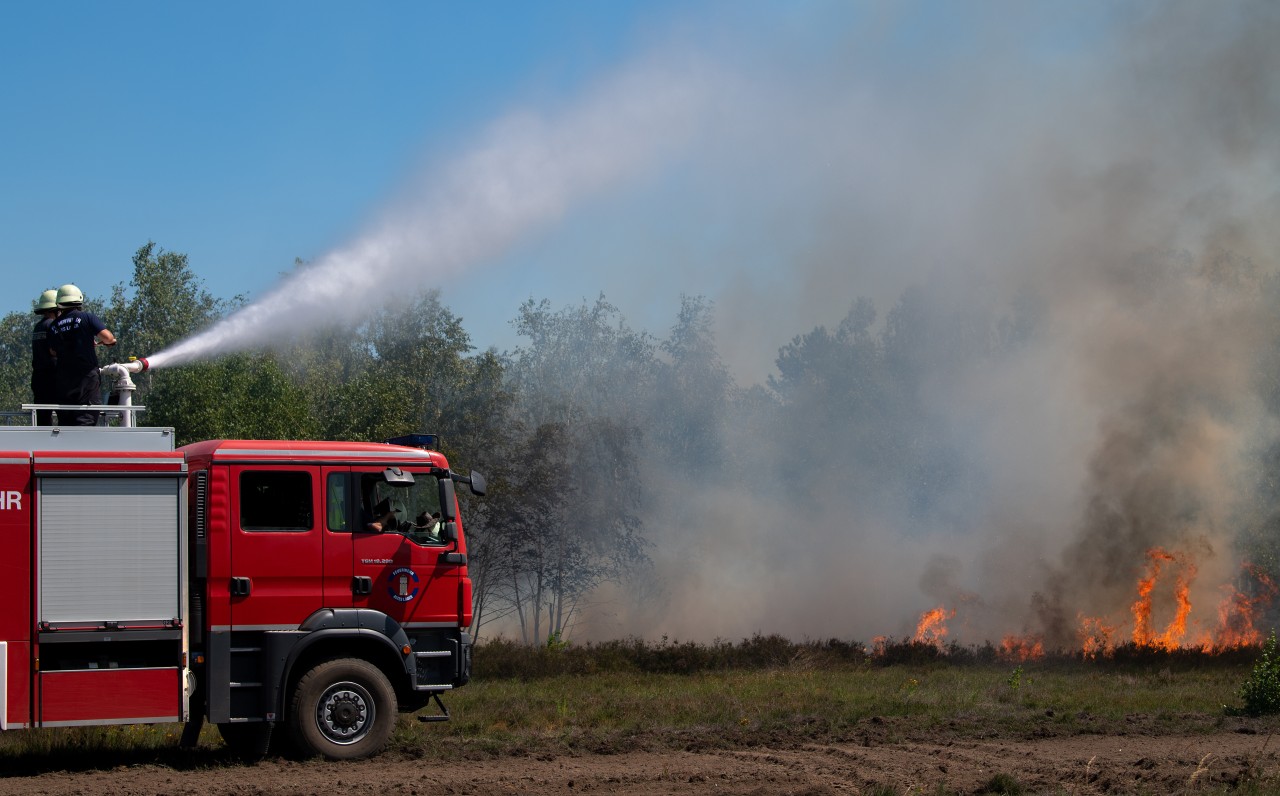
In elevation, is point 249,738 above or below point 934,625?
above

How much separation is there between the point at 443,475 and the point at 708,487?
116ft

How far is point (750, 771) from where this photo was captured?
12547 mm

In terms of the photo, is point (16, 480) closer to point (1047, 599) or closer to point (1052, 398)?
point (1047, 599)

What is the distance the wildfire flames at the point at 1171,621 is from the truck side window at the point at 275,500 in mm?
18185

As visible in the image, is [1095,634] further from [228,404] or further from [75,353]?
[75,353]

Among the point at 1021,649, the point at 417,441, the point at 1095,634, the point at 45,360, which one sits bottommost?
the point at 1021,649

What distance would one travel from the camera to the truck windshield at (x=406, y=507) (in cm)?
1306

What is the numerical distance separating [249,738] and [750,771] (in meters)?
5.47

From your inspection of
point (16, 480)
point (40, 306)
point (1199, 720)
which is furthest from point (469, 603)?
point (1199, 720)

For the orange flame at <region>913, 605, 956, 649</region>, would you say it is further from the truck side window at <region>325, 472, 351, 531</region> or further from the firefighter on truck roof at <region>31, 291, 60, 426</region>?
the firefighter on truck roof at <region>31, 291, 60, 426</region>

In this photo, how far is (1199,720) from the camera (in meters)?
16.4

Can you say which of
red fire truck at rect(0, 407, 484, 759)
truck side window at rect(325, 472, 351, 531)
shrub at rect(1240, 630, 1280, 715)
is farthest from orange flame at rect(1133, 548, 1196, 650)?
truck side window at rect(325, 472, 351, 531)

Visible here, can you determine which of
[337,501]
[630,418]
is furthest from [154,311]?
[337,501]

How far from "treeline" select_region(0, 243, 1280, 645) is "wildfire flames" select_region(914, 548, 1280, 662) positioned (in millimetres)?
5504
